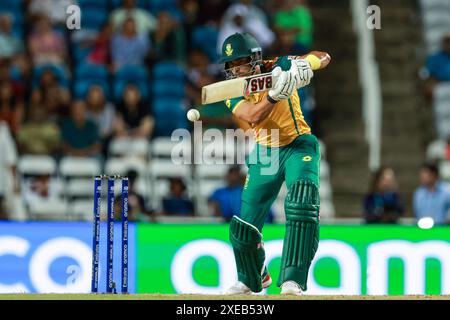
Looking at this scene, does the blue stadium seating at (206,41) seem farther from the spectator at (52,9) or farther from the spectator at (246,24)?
the spectator at (52,9)

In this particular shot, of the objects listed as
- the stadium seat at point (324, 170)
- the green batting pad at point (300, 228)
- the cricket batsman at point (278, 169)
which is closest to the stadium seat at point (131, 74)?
the stadium seat at point (324, 170)

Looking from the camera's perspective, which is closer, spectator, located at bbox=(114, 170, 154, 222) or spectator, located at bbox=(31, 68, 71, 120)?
spectator, located at bbox=(114, 170, 154, 222)

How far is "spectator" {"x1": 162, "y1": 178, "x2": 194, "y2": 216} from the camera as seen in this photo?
13.9 metres

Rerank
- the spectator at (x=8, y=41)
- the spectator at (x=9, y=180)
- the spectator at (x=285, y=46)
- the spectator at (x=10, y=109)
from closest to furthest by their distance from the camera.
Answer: the spectator at (x=9, y=180), the spectator at (x=10, y=109), the spectator at (x=285, y=46), the spectator at (x=8, y=41)

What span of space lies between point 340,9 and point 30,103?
427cm

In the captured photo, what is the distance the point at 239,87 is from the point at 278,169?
2.12 feet

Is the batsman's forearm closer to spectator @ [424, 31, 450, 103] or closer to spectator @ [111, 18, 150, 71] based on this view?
spectator @ [111, 18, 150, 71]

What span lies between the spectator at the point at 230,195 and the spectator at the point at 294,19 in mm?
2367

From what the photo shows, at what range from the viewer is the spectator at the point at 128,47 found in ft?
50.7

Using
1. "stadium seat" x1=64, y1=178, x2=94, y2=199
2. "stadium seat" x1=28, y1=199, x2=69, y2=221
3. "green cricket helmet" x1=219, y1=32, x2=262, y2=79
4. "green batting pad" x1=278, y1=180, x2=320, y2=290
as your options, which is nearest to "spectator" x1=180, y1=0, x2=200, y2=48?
"stadium seat" x1=64, y1=178, x2=94, y2=199

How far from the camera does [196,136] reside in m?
14.4

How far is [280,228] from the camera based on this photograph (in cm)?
1259

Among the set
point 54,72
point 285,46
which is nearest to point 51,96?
point 54,72

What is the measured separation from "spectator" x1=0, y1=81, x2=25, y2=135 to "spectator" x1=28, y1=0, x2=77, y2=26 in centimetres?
126
